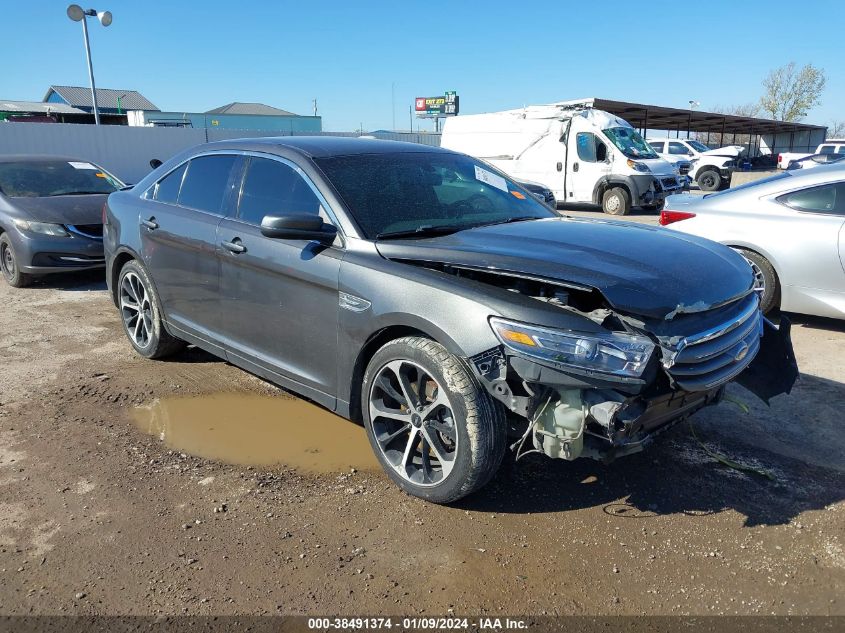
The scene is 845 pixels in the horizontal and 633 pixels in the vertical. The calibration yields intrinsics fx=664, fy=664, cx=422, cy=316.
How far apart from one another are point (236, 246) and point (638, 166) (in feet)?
44.5

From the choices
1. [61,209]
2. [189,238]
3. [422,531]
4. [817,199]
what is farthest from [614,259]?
[61,209]

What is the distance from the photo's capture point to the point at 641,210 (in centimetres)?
1734

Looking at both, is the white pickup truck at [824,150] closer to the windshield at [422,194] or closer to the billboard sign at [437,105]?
the windshield at [422,194]

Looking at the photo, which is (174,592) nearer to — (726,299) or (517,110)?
(726,299)

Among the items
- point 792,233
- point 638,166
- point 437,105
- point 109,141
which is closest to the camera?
point 792,233

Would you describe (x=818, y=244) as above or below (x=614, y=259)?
below

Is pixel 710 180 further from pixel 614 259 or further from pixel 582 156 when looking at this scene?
pixel 614 259

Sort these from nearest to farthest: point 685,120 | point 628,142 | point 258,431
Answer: point 258,431, point 628,142, point 685,120

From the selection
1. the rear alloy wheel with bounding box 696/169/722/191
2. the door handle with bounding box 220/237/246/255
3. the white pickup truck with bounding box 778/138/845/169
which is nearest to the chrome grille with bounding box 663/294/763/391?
the door handle with bounding box 220/237/246/255

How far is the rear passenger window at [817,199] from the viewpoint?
577 cm

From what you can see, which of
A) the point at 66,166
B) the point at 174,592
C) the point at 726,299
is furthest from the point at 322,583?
the point at 66,166

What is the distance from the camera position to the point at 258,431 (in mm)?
4199

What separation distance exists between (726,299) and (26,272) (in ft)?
26.3

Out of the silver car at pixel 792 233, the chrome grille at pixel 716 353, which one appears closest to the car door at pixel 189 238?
the chrome grille at pixel 716 353
